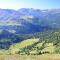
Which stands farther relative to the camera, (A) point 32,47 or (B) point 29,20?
(B) point 29,20

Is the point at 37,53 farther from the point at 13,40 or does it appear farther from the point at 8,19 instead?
the point at 8,19

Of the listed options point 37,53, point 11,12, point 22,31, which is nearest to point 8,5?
point 11,12

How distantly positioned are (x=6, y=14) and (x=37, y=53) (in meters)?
2.71

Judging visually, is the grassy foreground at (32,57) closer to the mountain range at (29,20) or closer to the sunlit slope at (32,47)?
the sunlit slope at (32,47)

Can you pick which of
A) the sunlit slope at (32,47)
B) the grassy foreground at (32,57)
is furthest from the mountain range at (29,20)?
the grassy foreground at (32,57)

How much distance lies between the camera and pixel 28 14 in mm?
12781

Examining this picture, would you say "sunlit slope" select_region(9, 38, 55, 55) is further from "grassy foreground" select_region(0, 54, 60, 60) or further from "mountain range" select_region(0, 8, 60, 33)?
"mountain range" select_region(0, 8, 60, 33)

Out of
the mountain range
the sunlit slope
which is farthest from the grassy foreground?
the mountain range

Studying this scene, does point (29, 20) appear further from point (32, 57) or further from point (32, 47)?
point (32, 57)

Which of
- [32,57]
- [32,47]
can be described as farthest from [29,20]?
[32,57]

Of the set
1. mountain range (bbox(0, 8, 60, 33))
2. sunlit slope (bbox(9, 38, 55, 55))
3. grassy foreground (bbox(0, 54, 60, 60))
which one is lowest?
grassy foreground (bbox(0, 54, 60, 60))

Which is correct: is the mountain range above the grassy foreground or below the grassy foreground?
above

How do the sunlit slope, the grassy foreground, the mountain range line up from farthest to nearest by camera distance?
the mountain range, the sunlit slope, the grassy foreground

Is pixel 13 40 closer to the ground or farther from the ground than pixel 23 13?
closer to the ground
